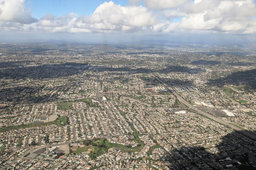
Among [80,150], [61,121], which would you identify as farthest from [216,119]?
[61,121]

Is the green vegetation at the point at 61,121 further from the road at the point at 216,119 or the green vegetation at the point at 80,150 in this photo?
the road at the point at 216,119

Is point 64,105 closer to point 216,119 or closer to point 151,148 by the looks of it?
point 151,148

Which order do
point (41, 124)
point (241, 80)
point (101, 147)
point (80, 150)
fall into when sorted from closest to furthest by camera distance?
point (80, 150) < point (101, 147) < point (41, 124) < point (241, 80)

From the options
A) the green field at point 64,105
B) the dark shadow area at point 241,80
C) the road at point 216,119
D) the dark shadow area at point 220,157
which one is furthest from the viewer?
the dark shadow area at point 241,80

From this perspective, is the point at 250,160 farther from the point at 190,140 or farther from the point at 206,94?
the point at 206,94

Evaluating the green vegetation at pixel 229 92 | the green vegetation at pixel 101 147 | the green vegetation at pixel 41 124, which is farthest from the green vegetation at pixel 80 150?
the green vegetation at pixel 229 92
